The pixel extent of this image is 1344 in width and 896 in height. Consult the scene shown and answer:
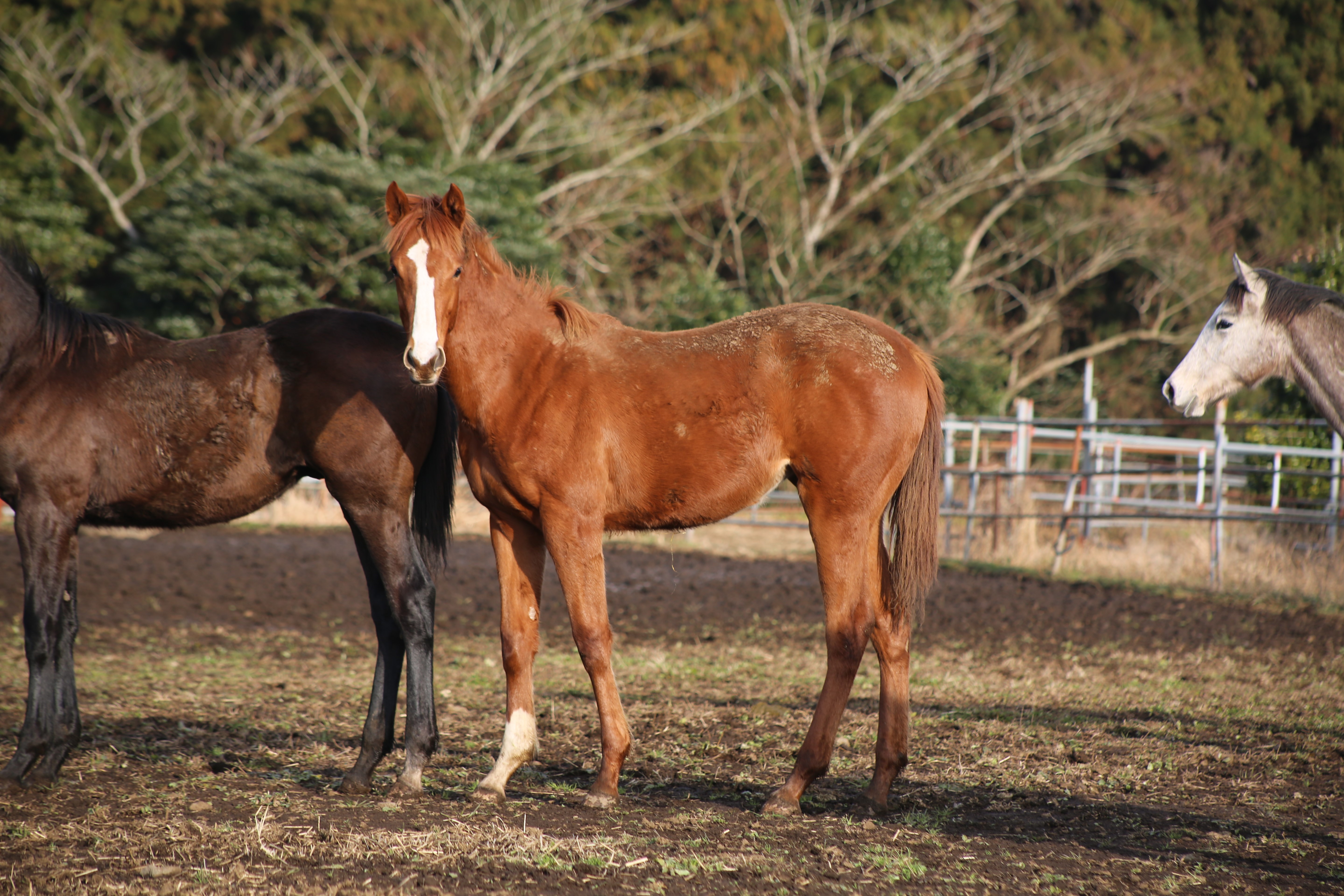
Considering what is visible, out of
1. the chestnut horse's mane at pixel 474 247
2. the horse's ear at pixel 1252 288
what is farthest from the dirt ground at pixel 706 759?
the horse's ear at pixel 1252 288

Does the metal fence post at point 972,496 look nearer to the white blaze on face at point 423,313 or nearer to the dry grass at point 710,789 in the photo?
the dry grass at point 710,789

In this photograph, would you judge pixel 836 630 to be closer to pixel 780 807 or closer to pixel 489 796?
pixel 780 807

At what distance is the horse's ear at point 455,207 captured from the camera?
377 cm

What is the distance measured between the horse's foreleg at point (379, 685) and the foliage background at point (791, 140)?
643 inches

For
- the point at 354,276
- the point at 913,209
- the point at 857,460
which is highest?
the point at 913,209

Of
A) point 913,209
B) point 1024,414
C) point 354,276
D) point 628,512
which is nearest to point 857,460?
point 628,512

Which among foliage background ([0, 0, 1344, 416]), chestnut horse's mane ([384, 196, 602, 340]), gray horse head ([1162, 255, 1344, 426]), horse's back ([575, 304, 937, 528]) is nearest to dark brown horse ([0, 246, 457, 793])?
chestnut horse's mane ([384, 196, 602, 340])

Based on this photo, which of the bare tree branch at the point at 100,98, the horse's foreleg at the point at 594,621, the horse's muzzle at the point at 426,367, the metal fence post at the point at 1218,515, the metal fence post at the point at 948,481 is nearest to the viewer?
the horse's muzzle at the point at 426,367

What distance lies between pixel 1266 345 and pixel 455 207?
3.28 metres

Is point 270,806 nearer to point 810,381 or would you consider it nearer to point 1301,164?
point 810,381

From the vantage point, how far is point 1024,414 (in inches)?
569

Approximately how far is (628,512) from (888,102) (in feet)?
84.6

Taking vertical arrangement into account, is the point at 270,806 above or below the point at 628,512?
below

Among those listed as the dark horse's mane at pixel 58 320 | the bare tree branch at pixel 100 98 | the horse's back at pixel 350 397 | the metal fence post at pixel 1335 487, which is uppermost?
the bare tree branch at pixel 100 98
